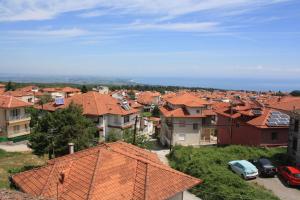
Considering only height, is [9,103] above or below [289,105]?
below

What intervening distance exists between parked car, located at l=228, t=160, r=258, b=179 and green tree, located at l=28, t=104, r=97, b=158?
14.5m

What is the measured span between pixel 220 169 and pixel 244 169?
2211 millimetres

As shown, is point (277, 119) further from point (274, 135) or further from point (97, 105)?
point (97, 105)

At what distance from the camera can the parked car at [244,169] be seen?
31.0 metres

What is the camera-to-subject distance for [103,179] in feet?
55.8

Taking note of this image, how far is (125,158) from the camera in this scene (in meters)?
18.9

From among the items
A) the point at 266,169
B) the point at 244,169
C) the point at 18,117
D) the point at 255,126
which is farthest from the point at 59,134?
the point at 18,117

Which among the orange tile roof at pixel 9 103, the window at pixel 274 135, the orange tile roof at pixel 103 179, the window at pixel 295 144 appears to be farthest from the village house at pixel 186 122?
the orange tile roof at pixel 103 179

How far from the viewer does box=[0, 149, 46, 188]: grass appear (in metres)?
33.8

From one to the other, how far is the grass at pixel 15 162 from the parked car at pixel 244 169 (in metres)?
20.6

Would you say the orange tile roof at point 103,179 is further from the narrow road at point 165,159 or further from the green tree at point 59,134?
the green tree at point 59,134

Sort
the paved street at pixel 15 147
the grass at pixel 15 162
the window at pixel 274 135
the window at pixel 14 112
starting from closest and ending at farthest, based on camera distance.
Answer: the grass at pixel 15 162 < the window at pixel 274 135 < the paved street at pixel 15 147 < the window at pixel 14 112

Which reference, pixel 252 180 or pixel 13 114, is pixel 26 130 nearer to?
pixel 13 114

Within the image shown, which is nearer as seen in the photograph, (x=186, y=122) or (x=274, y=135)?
(x=274, y=135)
